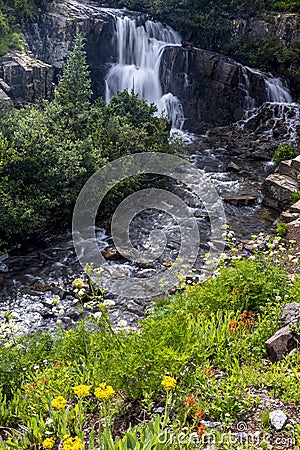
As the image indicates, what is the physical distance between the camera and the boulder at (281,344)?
4191 mm

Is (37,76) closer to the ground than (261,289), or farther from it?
farther from it

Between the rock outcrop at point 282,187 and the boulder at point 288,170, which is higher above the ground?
the boulder at point 288,170

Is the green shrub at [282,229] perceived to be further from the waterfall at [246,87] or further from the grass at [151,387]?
the waterfall at [246,87]

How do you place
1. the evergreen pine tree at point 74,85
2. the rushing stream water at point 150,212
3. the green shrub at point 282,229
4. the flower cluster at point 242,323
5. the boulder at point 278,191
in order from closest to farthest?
the flower cluster at point 242,323
the rushing stream water at point 150,212
the green shrub at point 282,229
the boulder at point 278,191
the evergreen pine tree at point 74,85

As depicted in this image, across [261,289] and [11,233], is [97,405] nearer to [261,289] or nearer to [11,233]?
[261,289]

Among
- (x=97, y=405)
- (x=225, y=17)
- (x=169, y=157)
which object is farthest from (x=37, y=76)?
(x=97, y=405)

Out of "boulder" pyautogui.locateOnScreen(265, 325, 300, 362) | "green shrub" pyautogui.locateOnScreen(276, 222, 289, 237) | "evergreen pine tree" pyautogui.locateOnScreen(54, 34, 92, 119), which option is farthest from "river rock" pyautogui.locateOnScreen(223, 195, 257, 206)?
"boulder" pyautogui.locateOnScreen(265, 325, 300, 362)

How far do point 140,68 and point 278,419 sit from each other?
66.4 feet

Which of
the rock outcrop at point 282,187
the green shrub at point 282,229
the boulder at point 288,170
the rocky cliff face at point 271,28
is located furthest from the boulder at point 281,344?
the rocky cliff face at point 271,28

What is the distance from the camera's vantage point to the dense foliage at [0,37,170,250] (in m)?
10.7

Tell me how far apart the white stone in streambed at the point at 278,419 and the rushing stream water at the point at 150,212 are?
9.08 ft

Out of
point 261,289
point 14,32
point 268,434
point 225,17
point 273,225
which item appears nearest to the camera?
point 268,434

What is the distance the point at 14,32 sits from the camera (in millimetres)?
17750

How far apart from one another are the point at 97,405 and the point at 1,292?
247 inches
